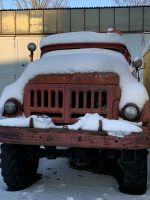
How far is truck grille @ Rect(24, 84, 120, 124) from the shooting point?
5988 millimetres

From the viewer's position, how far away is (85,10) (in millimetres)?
29047

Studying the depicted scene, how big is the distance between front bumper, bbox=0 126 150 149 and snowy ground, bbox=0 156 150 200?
0.69m

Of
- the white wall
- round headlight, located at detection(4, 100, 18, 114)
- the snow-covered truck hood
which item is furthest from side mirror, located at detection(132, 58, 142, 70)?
the white wall

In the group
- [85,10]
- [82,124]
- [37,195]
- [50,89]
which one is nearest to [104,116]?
[82,124]

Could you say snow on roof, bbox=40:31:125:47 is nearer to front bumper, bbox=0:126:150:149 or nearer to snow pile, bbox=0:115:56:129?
snow pile, bbox=0:115:56:129

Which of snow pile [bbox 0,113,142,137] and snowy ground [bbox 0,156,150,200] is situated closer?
snow pile [bbox 0,113,142,137]

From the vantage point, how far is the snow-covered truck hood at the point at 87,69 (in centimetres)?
597

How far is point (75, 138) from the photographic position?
5746mm

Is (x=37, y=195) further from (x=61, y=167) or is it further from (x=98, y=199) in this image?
(x=61, y=167)

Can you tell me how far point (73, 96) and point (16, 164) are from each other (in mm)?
1155

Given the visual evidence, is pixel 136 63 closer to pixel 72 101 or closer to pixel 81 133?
pixel 72 101

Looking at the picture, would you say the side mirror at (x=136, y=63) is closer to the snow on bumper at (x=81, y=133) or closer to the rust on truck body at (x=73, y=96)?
the rust on truck body at (x=73, y=96)

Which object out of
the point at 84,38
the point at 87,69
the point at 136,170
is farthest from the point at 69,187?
the point at 84,38

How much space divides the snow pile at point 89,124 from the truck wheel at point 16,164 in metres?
0.44
